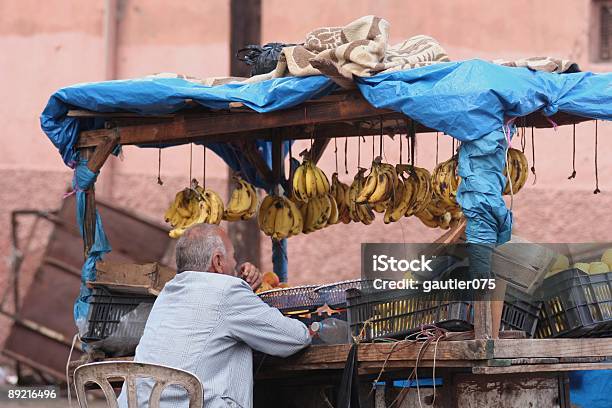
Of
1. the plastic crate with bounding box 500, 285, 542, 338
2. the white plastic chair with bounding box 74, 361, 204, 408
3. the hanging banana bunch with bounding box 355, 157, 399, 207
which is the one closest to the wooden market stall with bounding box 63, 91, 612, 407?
the plastic crate with bounding box 500, 285, 542, 338

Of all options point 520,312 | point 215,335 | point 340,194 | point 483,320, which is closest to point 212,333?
point 215,335

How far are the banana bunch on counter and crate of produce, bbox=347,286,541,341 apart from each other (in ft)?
6.42

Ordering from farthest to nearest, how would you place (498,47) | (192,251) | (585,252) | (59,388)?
(498,47)
(59,388)
(585,252)
(192,251)

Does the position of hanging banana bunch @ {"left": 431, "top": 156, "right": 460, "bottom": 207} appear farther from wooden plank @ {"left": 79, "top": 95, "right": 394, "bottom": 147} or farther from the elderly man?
the elderly man

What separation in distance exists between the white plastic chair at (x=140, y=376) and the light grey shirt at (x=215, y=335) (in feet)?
0.39

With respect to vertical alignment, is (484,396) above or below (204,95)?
below

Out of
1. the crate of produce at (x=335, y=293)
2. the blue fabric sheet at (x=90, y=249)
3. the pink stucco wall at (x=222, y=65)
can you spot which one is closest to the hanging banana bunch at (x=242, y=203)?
the blue fabric sheet at (x=90, y=249)

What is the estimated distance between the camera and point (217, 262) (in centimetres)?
509

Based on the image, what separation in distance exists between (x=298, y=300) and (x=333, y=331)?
316mm

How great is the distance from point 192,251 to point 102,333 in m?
1.41

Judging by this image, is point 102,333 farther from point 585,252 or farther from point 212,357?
point 585,252

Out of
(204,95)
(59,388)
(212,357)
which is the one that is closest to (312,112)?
(204,95)

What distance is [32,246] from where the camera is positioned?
1043 cm

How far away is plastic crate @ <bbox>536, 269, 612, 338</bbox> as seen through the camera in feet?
16.7
